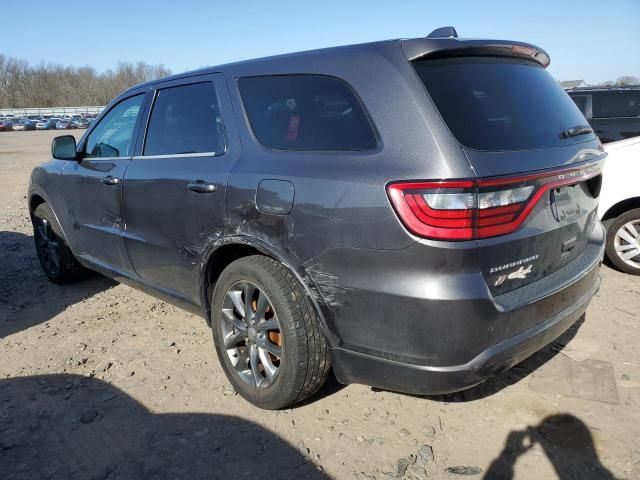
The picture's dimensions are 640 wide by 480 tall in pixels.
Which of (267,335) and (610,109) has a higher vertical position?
(610,109)

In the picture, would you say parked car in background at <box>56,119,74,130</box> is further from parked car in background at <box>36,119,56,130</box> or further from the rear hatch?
the rear hatch

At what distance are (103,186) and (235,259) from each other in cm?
153

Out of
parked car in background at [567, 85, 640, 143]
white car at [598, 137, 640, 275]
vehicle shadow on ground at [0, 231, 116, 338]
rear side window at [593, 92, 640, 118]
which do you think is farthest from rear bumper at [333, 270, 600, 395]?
rear side window at [593, 92, 640, 118]

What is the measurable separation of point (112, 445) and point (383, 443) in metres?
1.35

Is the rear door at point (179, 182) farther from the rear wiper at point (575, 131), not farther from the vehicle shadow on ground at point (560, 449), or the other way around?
the vehicle shadow on ground at point (560, 449)

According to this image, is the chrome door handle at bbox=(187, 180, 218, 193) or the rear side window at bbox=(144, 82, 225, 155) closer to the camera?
the chrome door handle at bbox=(187, 180, 218, 193)

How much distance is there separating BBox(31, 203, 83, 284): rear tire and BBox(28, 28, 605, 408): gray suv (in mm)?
2020

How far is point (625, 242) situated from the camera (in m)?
4.61

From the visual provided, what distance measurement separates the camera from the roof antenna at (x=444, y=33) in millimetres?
2369

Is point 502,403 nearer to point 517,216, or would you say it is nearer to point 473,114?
point 517,216

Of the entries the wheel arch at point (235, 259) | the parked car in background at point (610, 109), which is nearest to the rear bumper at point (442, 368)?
the wheel arch at point (235, 259)

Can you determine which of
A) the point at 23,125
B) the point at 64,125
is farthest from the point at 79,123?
the point at 23,125

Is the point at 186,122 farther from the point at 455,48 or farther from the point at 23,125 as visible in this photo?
the point at 23,125

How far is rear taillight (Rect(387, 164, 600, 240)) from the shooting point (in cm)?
188
